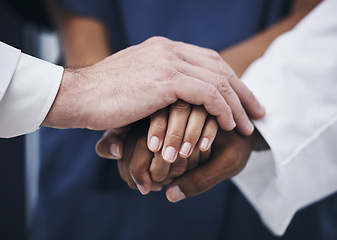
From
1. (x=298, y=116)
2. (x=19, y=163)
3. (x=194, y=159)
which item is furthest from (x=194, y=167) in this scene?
(x=19, y=163)

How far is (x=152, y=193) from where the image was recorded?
86 cm

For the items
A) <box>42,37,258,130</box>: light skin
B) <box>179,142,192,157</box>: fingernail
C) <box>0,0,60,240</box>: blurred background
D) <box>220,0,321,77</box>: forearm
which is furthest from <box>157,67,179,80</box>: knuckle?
<box>0,0,60,240</box>: blurred background

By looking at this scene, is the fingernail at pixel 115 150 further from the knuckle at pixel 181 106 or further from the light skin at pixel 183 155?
the knuckle at pixel 181 106

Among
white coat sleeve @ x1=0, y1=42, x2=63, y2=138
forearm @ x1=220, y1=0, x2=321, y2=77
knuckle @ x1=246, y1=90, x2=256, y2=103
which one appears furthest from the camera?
forearm @ x1=220, y1=0, x2=321, y2=77

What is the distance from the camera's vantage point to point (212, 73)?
535 millimetres

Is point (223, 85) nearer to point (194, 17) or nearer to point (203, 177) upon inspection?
point (203, 177)

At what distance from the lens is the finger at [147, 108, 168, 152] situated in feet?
1.59

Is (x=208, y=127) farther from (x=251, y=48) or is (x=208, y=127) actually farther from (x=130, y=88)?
(x=251, y=48)

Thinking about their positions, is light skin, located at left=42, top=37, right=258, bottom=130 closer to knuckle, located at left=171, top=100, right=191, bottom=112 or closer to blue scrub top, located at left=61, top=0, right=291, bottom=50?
knuckle, located at left=171, top=100, right=191, bottom=112

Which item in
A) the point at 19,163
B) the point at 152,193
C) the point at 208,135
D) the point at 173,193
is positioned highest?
the point at 208,135

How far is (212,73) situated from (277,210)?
0.33 m

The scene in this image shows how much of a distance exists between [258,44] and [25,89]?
0.57m

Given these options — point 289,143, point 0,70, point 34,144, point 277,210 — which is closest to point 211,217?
point 277,210

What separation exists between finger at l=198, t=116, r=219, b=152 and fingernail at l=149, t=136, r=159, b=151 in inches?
2.7
